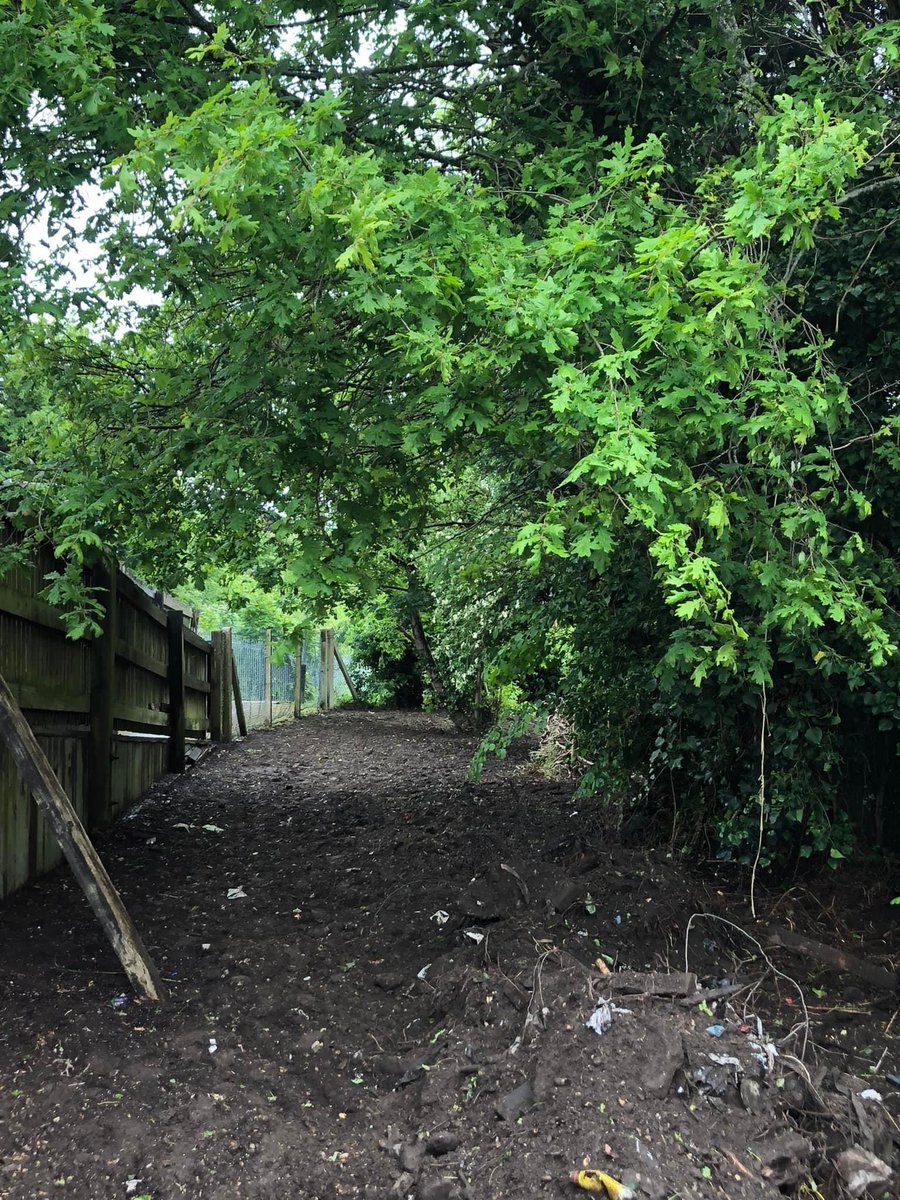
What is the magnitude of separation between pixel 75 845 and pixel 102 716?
2.62m

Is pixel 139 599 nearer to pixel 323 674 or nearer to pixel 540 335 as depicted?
pixel 540 335

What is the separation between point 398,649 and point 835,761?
12385mm

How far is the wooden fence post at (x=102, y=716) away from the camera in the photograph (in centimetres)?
604

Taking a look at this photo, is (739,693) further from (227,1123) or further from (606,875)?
(227,1123)

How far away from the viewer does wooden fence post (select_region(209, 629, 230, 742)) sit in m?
11.5

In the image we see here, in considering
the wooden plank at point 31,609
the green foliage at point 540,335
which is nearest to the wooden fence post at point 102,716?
the wooden plank at point 31,609

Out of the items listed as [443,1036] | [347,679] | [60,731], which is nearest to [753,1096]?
[443,1036]

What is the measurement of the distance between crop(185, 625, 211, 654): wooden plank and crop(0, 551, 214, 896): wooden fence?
0.14 m

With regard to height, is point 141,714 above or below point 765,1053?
above

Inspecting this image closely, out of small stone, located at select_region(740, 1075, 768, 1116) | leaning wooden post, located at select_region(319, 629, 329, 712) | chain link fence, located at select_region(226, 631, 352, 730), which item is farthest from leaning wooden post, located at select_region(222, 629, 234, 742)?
small stone, located at select_region(740, 1075, 768, 1116)

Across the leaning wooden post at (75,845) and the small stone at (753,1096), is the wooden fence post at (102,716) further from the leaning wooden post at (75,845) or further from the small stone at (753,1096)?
the small stone at (753,1096)

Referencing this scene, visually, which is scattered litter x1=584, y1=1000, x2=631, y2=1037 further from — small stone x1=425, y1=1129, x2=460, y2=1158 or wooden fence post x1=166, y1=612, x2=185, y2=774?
wooden fence post x1=166, y1=612, x2=185, y2=774

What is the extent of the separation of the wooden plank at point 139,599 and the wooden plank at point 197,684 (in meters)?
1.44

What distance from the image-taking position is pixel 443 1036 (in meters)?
3.57
